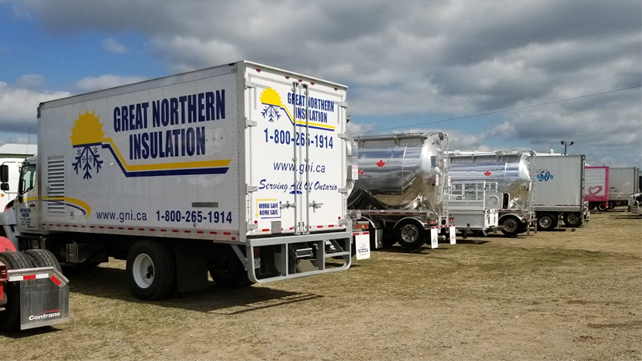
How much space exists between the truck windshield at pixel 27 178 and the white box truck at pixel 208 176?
1344mm

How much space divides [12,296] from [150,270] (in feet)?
9.50

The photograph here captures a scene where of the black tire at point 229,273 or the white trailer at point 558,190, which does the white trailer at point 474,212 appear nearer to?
the white trailer at point 558,190

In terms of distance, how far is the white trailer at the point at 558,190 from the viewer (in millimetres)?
27344

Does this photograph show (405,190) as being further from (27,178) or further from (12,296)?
(12,296)

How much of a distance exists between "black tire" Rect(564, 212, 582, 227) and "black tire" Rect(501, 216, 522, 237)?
5271 mm

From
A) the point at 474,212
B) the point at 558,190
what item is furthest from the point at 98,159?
the point at 558,190

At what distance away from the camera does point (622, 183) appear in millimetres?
46781

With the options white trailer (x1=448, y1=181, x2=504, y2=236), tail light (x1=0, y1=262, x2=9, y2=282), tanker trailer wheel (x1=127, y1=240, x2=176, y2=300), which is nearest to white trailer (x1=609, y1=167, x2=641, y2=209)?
white trailer (x1=448, y1=181, x2=504, y2=236)

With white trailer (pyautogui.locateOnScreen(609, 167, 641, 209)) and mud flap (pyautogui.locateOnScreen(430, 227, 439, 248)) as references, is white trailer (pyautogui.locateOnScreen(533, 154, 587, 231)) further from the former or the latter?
white trailer (pyautogui.locateOnScreen(609, 167, 641, 209))

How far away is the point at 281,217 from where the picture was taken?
9.31 meters

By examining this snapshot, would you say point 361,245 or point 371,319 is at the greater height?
point 361,245

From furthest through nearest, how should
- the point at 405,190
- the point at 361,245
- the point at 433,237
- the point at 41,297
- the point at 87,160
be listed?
the point at 405,190 < the point at 433,237 < the point at 361,245 < the point at 87,160 < the point at 41,297

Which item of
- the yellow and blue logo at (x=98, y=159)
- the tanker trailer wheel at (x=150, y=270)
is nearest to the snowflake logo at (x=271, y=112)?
the yellow and blue logo at (x=98, y=159)

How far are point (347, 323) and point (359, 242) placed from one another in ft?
13.6
